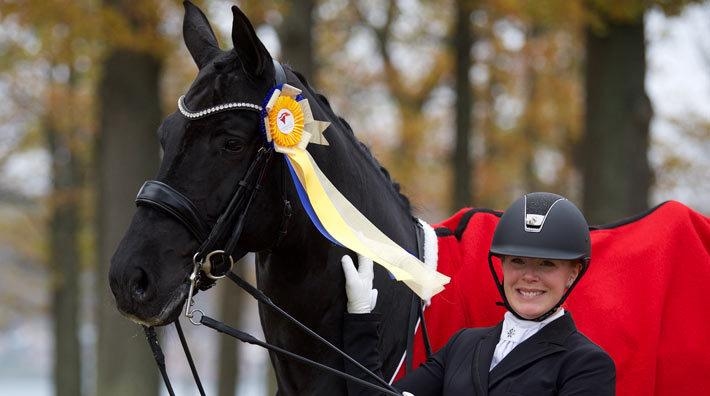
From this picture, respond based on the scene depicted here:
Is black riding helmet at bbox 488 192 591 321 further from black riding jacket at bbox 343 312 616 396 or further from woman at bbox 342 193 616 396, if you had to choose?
black riding jacket at bbox 343 312 616 396

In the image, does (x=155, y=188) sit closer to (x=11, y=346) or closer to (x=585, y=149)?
(x=585, y=149)

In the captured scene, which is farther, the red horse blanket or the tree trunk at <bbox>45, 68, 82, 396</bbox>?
the tree trunk at <bbox>45, 68, 82, 396</bbox>

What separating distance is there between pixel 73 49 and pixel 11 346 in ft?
144

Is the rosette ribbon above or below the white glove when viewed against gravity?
above

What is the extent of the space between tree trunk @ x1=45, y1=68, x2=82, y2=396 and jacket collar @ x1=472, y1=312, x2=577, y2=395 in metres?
15.3

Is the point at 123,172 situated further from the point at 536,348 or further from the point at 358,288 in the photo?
the point at 536,348

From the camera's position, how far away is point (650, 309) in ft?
13.2

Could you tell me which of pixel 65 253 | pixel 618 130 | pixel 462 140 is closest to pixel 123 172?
pixel 618 130

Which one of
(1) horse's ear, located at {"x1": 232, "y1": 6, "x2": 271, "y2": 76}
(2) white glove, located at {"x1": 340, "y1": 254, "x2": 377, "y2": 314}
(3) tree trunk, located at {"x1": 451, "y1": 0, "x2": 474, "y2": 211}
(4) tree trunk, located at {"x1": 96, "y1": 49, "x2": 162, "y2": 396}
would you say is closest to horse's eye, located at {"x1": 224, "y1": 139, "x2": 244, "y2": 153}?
(1) horse's ear, located at {"x1": 232, "y1": 6, "x2": 271, "y2": 76}

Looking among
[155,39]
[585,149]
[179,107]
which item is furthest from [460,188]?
[179,107]

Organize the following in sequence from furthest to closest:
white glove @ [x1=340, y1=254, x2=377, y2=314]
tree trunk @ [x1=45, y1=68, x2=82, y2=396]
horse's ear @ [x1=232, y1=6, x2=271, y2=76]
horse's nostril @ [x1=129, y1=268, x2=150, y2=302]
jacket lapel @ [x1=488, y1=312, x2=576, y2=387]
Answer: tree trunk @ [x1=45, y1=68, x2=82, y2=396] → white glove @ [x1=340, y1=254, x2=377, y2=314] → horse's ear @ [x1=232, y1=6, x2=271, y2=76] → horse's nostril @ [x1=129, y1=268, x2=150, y2=302] → jacket lapel @ [x1=488, y1=312, x2=576, y2=387]

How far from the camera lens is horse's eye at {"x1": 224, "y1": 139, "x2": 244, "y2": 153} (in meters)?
3.31

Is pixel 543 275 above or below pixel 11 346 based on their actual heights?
above

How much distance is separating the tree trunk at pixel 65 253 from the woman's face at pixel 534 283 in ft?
50.3
